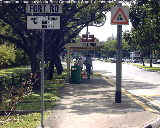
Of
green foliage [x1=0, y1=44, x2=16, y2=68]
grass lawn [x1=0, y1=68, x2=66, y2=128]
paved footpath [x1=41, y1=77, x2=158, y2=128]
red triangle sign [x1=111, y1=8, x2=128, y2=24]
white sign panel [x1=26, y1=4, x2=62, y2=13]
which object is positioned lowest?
grass lawn [x1=0, y1=68, x2=66, y2=128]

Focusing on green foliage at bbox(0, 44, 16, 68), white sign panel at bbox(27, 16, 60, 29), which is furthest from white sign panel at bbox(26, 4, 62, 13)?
green foliage at bbox(0, 44, 16, 68)

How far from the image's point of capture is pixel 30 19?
7.80 meters

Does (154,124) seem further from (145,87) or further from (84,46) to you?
(84,46)

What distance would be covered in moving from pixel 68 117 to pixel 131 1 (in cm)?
1174

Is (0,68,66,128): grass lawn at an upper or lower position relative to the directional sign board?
lower

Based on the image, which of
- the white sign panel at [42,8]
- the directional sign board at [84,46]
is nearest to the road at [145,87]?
the directional sign board at [84,46]

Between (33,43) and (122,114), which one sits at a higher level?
(33,43)

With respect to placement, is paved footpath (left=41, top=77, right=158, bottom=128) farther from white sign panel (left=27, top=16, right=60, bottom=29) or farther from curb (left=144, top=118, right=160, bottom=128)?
white sign panel (left=27, top=16, right=60, bottom=29)

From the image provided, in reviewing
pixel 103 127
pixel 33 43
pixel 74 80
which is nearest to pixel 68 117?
pixel 103 127

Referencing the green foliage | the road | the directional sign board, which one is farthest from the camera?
the green foliage

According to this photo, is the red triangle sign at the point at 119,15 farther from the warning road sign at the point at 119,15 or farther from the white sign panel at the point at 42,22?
the white sign panel at the point at 42,22

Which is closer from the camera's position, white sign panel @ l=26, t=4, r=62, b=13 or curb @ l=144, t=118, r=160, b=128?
white sign panel @ l=26, t=4, r=62, b=13

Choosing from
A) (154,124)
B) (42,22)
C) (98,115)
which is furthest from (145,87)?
(42,22)

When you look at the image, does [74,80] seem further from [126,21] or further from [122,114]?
[122,114]
